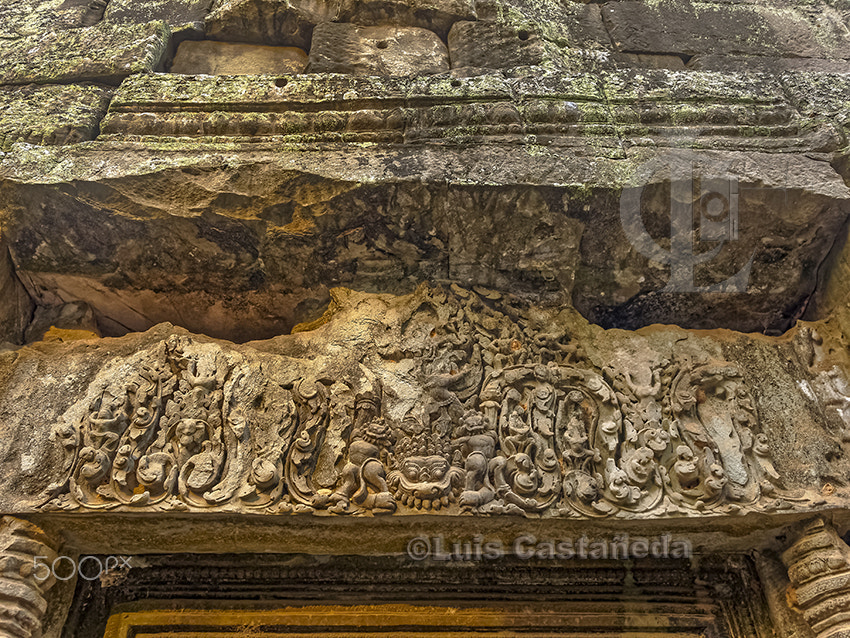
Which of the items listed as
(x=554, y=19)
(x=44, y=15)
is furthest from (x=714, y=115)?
(x=44, y=15)

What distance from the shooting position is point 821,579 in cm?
192

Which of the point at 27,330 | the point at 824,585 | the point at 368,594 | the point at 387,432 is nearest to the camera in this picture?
the point at 824,585

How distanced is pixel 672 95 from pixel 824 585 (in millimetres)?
2080

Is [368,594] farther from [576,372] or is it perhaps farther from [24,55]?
[24,55]

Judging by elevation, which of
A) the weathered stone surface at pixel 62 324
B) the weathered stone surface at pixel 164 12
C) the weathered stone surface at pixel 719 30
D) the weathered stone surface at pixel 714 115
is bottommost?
the weathered stone surface at pixel 62 324

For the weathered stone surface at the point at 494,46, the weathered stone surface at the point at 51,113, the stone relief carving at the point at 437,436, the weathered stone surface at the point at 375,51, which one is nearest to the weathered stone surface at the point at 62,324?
the stone relief carving at the point at 437,436

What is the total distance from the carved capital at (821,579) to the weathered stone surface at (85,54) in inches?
138

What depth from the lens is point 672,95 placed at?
2570 millimetres

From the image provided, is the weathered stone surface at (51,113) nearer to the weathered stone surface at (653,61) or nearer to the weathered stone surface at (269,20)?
the weathered stone surface at (269,20)

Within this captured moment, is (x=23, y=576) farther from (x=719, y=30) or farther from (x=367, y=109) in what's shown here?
(x=719, y=30)

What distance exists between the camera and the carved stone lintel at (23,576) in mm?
1807

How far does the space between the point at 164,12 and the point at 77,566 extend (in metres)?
2.97

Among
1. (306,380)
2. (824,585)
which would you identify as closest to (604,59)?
(306,380)

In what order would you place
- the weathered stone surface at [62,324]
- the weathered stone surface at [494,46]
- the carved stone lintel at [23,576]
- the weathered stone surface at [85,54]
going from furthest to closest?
the weathered stone surface at [494,46], the weathered stone surface at [85,54], the weathered stone surface at [62,324], the carved stone lintel at [23,576]
